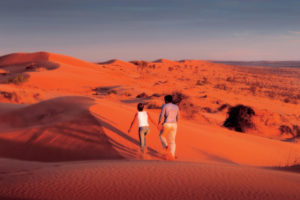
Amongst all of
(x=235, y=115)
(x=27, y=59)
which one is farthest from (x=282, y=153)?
(x=27, y=59)

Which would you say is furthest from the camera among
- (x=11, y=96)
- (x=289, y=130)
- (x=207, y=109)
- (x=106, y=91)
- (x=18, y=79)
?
(x=18, y=79)

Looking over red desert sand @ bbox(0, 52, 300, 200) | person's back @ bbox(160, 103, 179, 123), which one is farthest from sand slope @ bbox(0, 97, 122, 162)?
person's back @ bbox(160, 103, 179, 123)

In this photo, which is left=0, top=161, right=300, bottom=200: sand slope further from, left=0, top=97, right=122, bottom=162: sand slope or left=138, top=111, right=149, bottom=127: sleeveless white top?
left=0, top=97, right=122, bottom=162: sand slope

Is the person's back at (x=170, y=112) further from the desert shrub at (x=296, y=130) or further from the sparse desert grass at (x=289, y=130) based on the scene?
the desert shrub at (x=296, y=130)

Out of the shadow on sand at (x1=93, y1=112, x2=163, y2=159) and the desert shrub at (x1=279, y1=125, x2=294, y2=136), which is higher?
the shadow on sand at (x1=93, y1=112, x2=163, y2=159)

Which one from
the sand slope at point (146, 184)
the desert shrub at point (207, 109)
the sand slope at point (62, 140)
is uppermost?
the sand slope at point (146, 184)

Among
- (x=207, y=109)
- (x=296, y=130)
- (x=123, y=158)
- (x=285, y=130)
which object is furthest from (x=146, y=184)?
(x=207, y=109)

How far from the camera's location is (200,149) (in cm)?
941

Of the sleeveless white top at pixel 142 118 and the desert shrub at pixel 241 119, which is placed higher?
the sleeveless white top at pixel 142 118

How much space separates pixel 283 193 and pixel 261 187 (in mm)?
317

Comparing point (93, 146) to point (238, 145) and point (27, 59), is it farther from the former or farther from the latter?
point (27, 59)

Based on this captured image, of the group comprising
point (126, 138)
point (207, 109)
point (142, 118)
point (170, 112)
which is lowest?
point (207, 109)

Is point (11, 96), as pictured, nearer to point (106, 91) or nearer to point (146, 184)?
point (106, 91)

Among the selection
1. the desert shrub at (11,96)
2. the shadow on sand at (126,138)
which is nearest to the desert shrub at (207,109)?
the desert shrub at (11,96)
